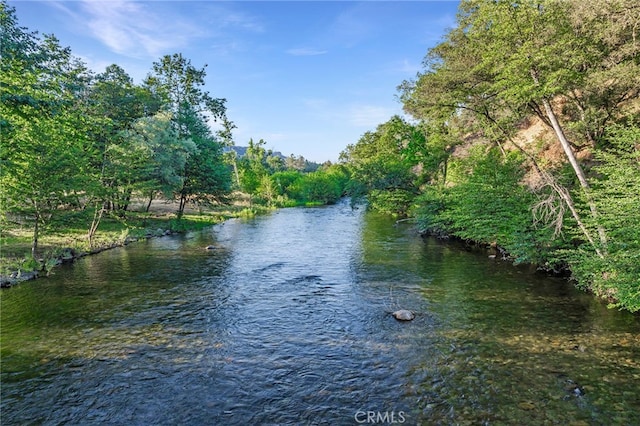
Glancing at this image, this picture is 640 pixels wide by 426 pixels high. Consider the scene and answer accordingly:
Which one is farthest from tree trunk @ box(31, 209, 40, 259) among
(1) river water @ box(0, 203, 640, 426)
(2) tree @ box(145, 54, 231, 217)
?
(2) tree @ box(145, 54, 231, 217)

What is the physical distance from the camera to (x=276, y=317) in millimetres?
13914

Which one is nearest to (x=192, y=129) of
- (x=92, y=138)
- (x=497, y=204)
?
(x=92, y=138)

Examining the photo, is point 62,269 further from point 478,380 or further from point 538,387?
point 538,387

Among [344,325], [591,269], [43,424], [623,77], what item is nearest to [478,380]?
[344,325]

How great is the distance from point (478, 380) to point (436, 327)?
3.43m

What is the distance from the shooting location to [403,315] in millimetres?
13523

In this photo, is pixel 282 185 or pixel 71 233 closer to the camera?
pixel 71 233

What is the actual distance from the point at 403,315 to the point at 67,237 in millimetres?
26220

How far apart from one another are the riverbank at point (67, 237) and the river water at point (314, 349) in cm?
160

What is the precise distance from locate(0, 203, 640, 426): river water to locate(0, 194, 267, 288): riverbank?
160cm

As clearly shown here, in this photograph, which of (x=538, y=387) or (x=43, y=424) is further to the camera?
(x=538, y=387)

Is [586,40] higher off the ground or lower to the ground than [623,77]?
higher

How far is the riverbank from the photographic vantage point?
19.5 meters

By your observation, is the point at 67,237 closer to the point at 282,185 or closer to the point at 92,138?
the point at 92,138
